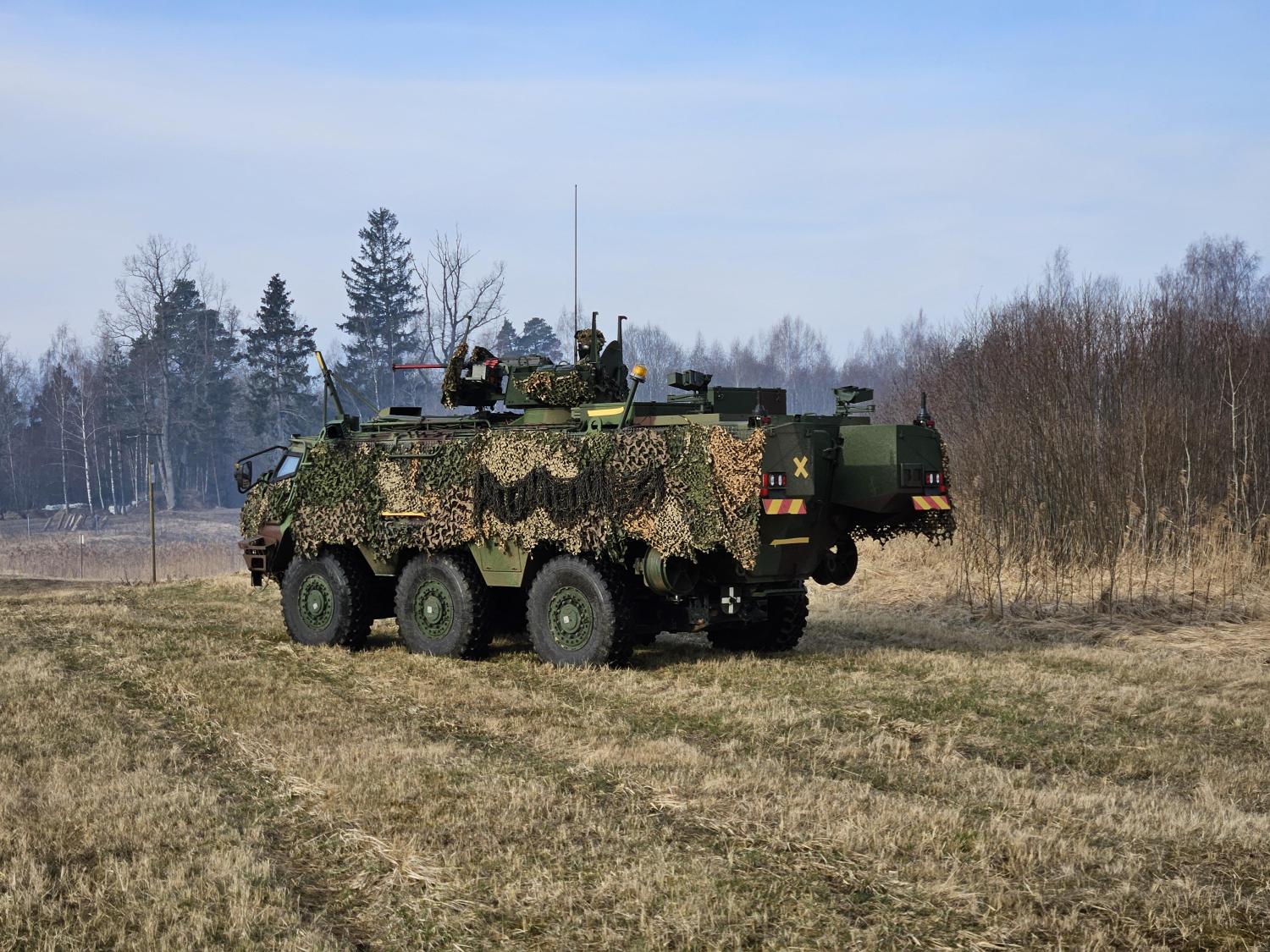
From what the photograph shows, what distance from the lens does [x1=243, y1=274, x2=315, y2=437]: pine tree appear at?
2045 inches

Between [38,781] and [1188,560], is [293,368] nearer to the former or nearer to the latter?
[1188,560]

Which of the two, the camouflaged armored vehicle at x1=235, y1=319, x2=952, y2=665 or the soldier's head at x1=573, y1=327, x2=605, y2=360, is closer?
the camouflaged armored vehicle at x1=235, y1=319, x2=952, y2=665

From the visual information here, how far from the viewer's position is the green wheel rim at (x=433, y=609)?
11.6 m

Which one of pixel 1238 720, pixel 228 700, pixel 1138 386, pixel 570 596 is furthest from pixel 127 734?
pixel 1138 386

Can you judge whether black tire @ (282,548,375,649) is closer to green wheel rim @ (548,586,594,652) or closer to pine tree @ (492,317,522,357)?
green wheel rim @ (548,586,594,652)

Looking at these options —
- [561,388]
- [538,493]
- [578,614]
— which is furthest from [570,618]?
[561,388]

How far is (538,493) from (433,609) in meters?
1.72

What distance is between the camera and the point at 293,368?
52750 millimetres

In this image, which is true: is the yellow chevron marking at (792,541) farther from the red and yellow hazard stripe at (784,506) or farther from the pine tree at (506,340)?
the pine tree at (506,340)

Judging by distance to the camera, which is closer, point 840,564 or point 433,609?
point 840,564

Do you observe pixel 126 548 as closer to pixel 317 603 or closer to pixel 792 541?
pixel 317 603

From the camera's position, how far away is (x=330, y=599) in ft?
40.9

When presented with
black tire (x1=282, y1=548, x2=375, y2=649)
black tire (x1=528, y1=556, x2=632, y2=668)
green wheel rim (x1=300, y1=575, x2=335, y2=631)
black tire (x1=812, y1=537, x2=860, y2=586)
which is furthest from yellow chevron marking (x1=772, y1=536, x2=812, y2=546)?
green wheel rim (x1=300, y1=575, x2=335, y2=631)

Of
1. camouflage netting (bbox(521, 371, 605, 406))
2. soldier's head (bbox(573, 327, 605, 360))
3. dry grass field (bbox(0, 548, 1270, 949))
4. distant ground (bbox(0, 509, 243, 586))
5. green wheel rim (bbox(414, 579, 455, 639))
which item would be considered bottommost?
distant ground (bbox(0, 509, 243, 586))
